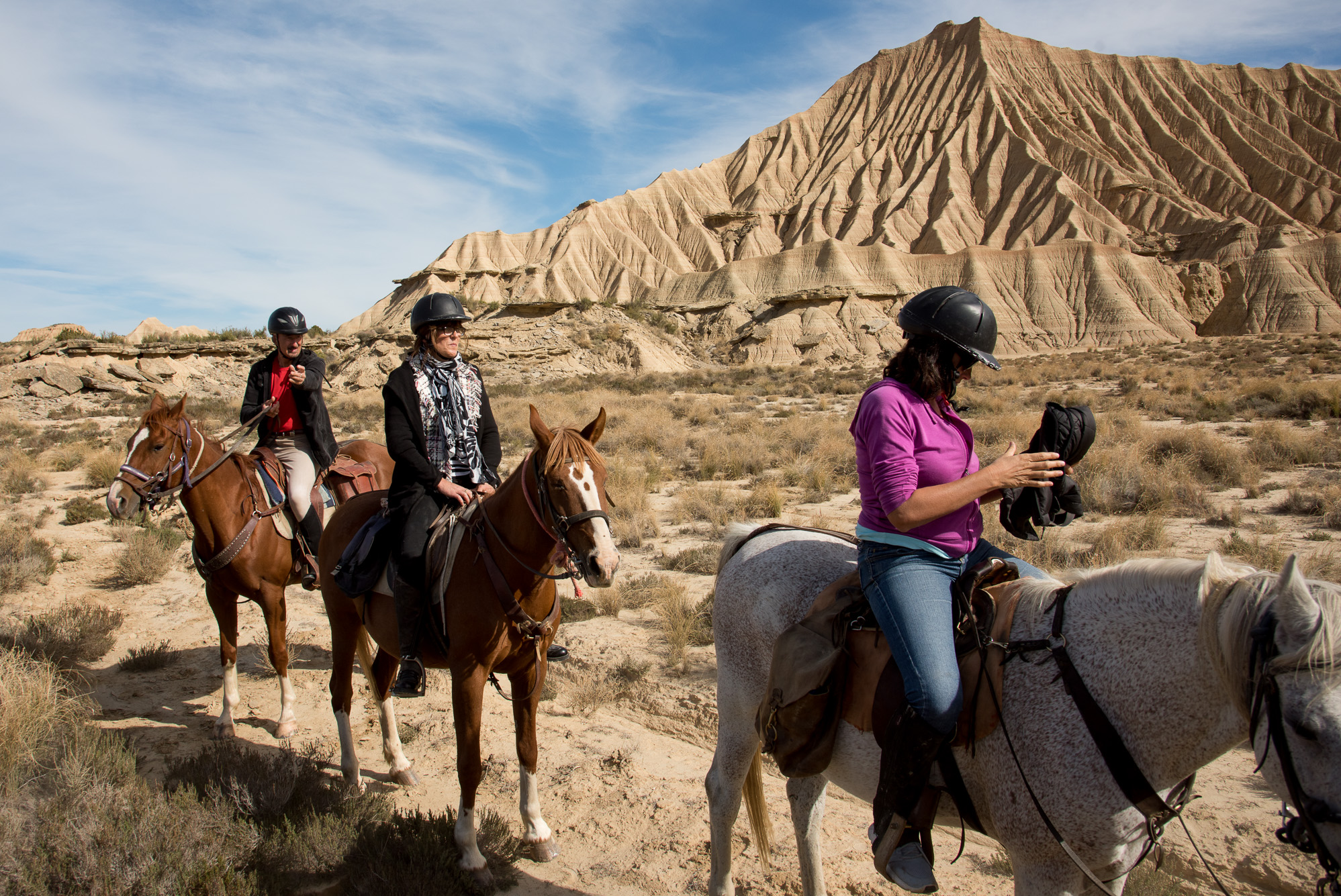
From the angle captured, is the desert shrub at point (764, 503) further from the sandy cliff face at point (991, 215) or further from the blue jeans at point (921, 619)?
the sandy cliff face at point (991, 215)

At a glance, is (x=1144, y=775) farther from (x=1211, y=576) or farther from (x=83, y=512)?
(x=83, y=512)

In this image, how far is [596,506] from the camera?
3125 millimetres

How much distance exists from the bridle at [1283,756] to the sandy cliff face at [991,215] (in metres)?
42.2

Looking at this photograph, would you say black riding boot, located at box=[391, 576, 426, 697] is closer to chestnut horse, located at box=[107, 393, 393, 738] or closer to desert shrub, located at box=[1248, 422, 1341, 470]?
chestnut horse, located at box=[107, 393, 393, 738]

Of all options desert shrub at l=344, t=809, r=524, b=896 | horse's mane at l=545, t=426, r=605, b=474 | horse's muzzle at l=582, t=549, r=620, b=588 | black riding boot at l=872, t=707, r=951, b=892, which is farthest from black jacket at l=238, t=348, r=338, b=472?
black riding boot at l=872, t=707, r=951, b=892

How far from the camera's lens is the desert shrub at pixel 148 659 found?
636cm

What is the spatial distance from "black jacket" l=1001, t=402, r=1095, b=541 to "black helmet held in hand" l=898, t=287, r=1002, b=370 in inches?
11.2

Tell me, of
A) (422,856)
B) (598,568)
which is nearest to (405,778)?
(422,856)

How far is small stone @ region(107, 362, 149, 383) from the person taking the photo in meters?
30.4

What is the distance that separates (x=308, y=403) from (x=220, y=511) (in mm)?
1145

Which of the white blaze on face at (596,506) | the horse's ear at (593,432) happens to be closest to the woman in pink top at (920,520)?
the white blaze on face at (596,506)

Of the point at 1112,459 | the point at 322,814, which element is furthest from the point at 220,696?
the point at 1112,459

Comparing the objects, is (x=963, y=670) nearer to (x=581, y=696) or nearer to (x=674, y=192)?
(x=581, y=696)

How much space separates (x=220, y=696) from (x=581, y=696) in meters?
3.30
